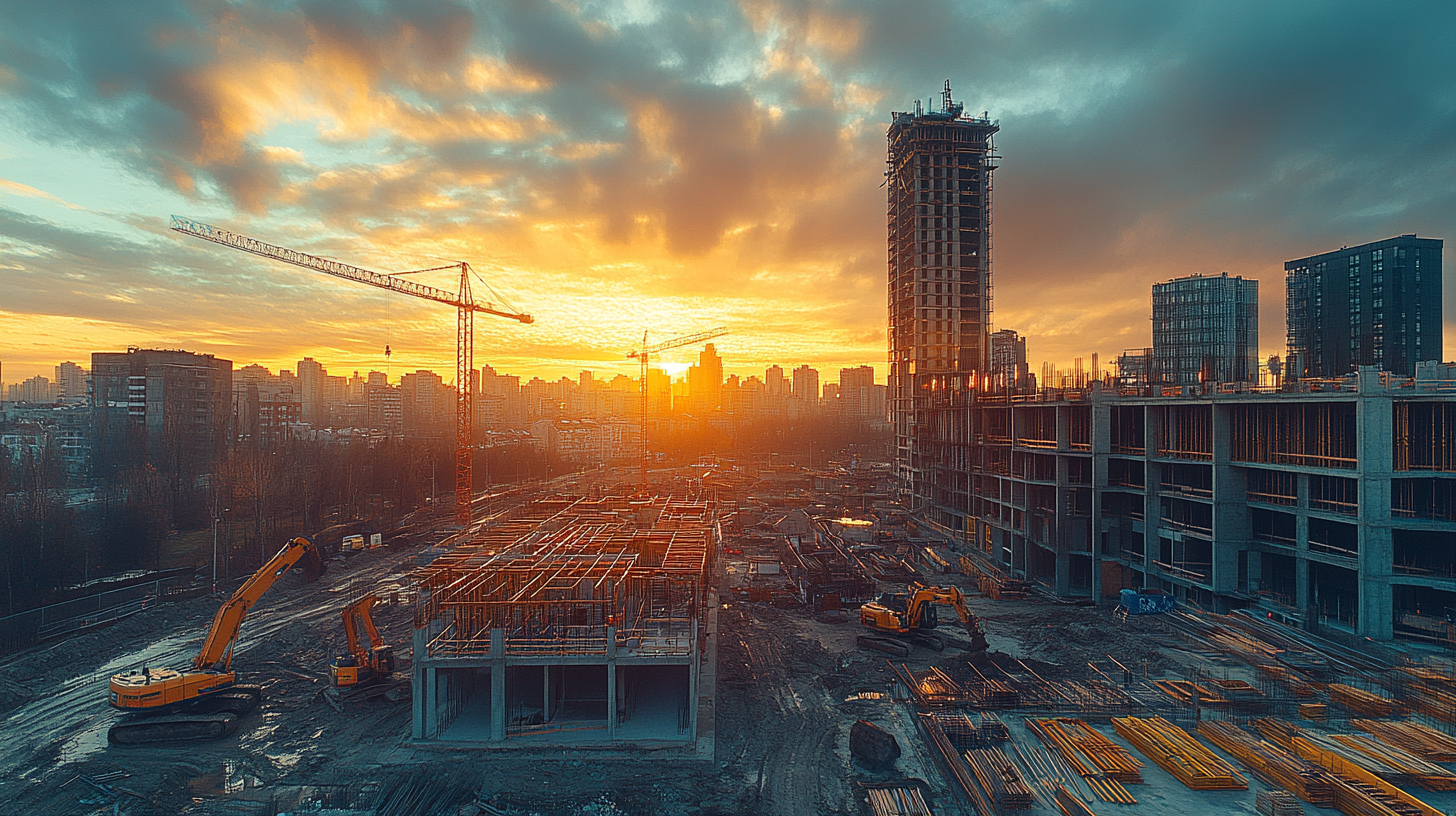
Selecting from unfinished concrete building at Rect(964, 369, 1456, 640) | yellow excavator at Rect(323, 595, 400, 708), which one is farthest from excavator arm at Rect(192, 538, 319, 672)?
unfinished concrete building at Rect(964, 369, 1456, 640)

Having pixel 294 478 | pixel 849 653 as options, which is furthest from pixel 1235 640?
pixel 294 478

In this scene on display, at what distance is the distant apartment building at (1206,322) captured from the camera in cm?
4794

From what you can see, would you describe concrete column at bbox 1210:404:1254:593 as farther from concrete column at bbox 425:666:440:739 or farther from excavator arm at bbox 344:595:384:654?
excavator arm at bbox 344:595:384:654

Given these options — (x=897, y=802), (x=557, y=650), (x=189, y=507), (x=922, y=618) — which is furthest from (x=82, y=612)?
(x=922, y=618)

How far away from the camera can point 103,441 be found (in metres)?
55.5

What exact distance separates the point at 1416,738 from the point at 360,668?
2548 centimetres

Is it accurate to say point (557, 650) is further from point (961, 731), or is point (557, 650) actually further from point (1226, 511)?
point (1226, 511)

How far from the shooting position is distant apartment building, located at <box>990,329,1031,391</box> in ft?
109

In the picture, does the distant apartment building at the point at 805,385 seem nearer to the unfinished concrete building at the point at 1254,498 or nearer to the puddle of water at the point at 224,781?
the unfinished concrete building at the point at 1254,498

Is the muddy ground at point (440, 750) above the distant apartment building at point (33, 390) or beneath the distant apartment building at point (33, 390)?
beneath

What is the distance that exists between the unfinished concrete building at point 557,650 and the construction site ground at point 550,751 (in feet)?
3.17

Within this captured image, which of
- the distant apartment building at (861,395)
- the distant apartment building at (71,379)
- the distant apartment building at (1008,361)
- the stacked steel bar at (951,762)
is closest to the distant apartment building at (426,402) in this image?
the distant apartment building at (71,379)

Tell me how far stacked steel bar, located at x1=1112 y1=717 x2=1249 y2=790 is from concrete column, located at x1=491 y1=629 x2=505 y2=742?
14.3 meters

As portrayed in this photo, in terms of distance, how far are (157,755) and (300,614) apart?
1237 centimetres
